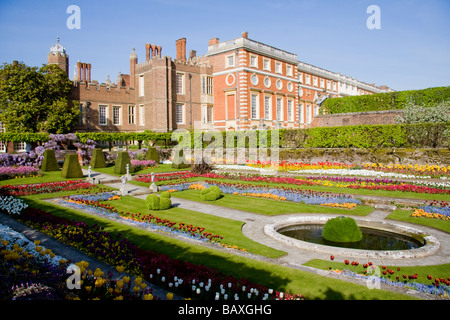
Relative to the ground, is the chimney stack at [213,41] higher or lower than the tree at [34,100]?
higher

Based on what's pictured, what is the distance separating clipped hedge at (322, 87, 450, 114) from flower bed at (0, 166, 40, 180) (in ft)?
105

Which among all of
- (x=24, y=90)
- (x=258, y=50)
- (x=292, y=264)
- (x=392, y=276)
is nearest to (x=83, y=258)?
(x=292, y=264)

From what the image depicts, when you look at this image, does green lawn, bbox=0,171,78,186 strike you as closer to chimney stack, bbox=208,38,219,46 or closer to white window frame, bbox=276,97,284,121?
chimney stack, bbox=208,38,219,46

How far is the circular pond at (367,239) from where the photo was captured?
8.41m

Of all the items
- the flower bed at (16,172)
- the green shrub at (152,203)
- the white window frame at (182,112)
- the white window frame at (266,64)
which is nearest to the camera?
the green shrub at (152,203)

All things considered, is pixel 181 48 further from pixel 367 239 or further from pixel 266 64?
pixel 367 239

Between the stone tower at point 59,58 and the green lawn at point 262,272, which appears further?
the stone tower at point 59,58

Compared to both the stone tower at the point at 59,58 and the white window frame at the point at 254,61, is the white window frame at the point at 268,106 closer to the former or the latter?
the white window frame at the point at 254,61

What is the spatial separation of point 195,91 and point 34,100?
1901 cm

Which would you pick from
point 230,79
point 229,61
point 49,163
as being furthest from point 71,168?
point 229,61

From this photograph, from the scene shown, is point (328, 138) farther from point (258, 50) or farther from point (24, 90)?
point (24, 90)

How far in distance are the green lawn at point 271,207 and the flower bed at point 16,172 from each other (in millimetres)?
11952

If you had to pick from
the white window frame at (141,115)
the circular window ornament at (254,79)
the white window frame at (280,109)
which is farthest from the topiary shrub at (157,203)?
the white window frame at (280,109)

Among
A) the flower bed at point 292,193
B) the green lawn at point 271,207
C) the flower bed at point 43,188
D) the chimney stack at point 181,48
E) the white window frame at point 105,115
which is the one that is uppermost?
the chimney stack at point 181,48
